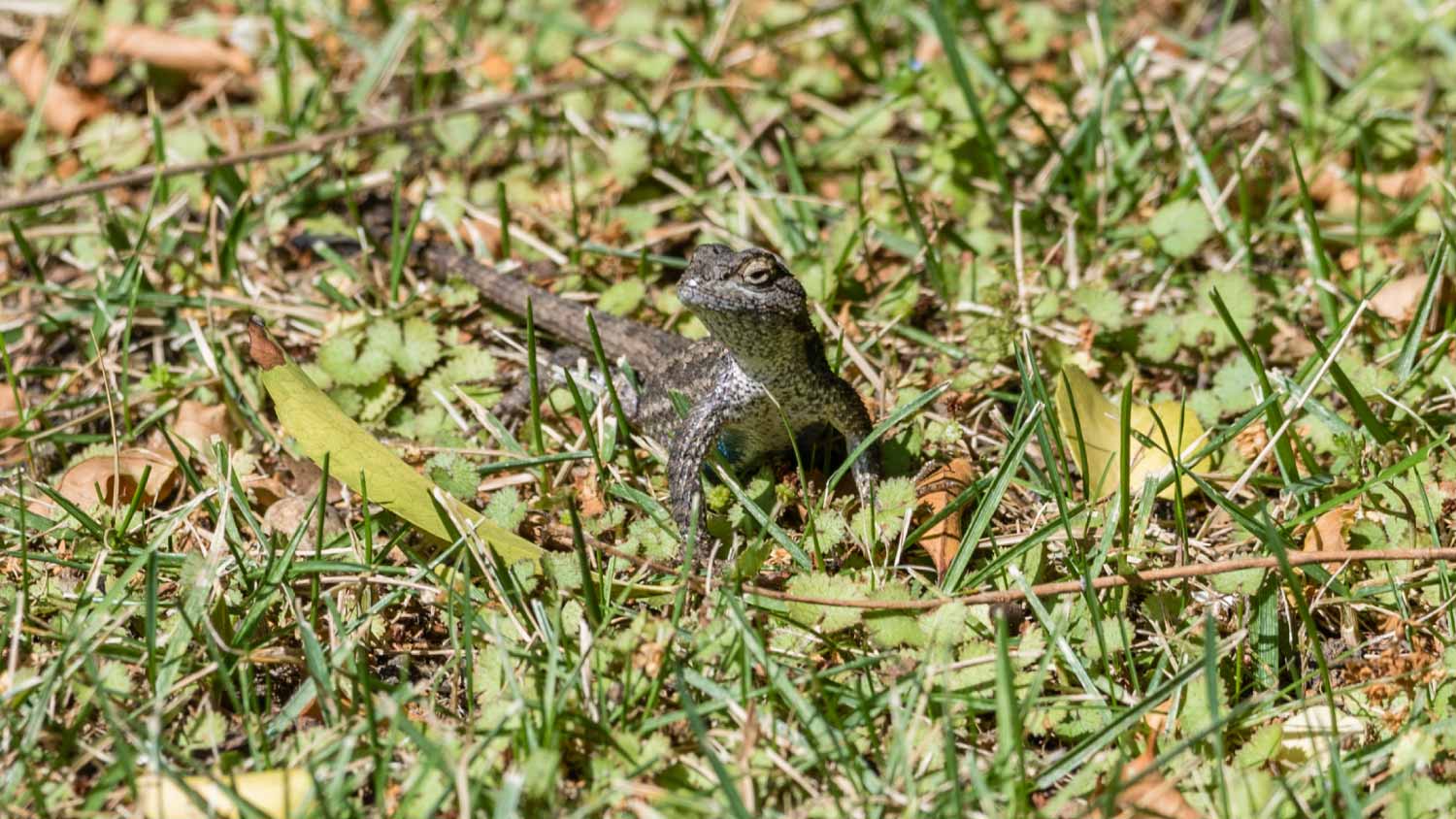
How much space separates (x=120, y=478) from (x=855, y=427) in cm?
249

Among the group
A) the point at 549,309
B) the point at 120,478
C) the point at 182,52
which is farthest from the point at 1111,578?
the point at 182,52

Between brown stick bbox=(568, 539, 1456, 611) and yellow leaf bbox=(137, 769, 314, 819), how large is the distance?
3.52 ft

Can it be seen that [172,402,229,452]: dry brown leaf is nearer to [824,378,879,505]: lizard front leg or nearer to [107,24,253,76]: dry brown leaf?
[824,378,879,505]: lizard front leg

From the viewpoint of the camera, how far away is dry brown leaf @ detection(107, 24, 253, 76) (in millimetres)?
6871

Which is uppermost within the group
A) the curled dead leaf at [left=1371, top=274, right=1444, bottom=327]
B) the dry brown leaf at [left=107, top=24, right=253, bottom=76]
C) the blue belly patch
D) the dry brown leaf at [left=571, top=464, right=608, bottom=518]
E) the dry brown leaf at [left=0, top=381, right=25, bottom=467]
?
the curled dead leaf at [left=1371, top=274, right=1444, bottom=327]

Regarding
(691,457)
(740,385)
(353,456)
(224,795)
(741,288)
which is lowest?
(224,795)

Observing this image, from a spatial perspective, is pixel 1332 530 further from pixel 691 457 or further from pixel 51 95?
pixel 51 95

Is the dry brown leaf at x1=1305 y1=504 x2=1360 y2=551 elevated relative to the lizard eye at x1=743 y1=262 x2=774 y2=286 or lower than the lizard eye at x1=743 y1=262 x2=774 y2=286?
lower

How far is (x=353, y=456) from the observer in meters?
4.15

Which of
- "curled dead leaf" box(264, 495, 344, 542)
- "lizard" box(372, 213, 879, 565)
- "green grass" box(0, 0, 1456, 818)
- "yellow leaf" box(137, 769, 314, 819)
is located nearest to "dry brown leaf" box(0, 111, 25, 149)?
"green grass" box(0, 0, 1456, 818)

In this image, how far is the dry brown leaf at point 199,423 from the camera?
4.92 metres

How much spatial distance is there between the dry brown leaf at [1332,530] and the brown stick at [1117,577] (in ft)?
0.69

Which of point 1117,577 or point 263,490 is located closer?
point 1117,577

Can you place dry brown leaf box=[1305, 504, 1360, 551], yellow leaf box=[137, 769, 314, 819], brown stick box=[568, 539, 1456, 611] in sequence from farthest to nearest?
dry brown leaf box=[1305, 504, 1360, 551], brown stick box=[568, 539, 1456, 611], yellow leaf box=[137, 769, 314, 819]
